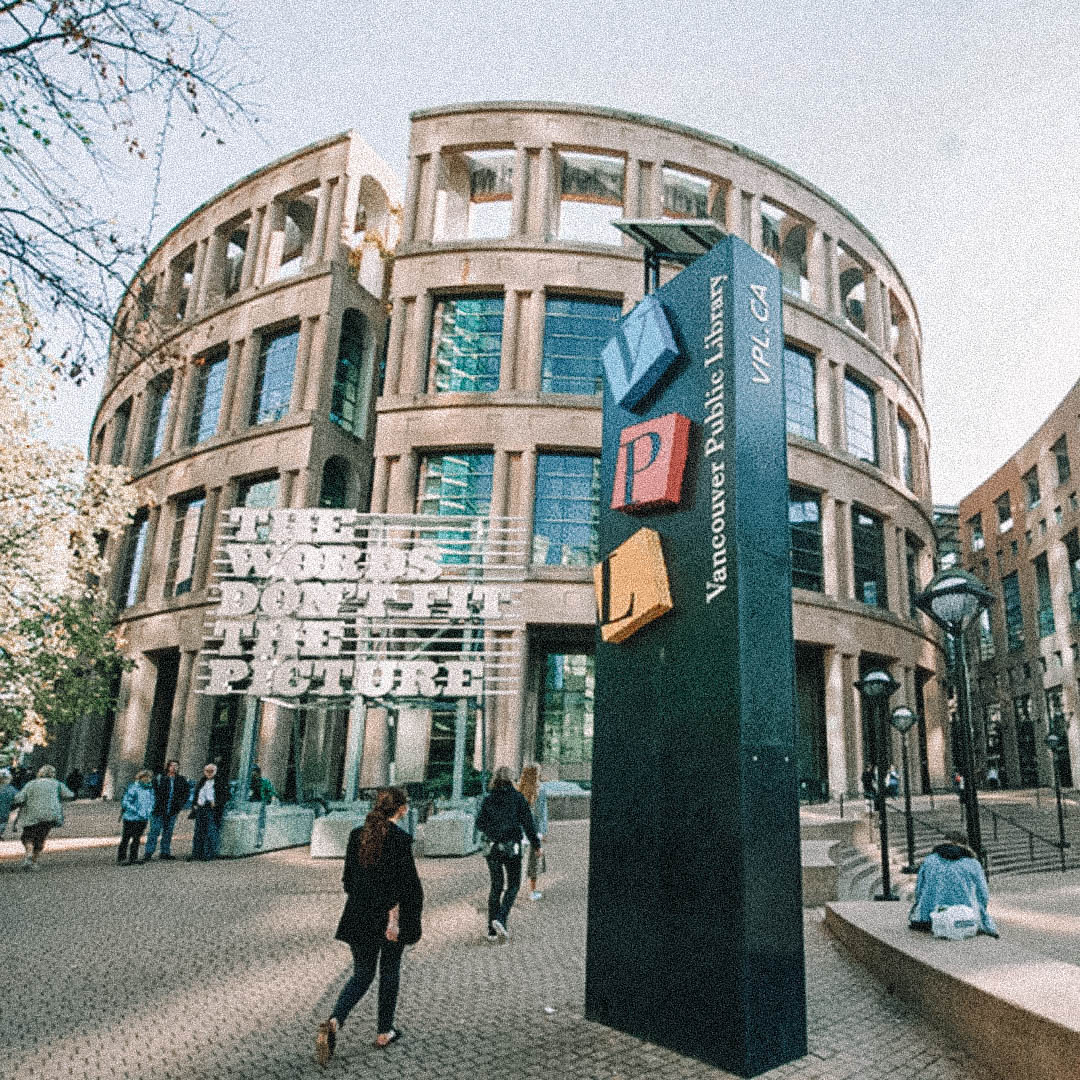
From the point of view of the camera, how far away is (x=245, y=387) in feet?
99.3

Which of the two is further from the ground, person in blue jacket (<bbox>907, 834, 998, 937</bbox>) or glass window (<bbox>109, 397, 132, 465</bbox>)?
glass window (<bbox>109, 397, 132, 465</bbox>)

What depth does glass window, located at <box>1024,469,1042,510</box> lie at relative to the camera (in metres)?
48.8

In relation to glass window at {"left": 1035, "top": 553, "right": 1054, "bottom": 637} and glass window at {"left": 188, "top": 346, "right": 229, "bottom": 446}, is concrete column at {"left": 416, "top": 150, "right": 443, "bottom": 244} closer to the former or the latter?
glass window at {"left": 188, "top": 346, "right": 229, "bottom": 446}

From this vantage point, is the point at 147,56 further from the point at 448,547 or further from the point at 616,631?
the point at 448,547

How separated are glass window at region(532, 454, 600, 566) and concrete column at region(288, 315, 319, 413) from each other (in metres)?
9.06

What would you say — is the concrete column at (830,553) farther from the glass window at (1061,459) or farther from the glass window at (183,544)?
the glass window at (1061,459)

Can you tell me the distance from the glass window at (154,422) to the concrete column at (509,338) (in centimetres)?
1657

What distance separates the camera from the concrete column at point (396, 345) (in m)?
27.3

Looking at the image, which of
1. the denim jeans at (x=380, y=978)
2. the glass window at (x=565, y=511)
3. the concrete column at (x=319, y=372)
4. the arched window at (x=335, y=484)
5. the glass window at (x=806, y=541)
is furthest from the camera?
the arched window at (x=335, y=484)

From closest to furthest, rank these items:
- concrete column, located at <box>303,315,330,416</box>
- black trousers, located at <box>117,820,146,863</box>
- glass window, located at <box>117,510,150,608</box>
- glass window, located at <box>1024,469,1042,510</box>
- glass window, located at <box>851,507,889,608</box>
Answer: black trousers, located at <box>117,820,146,863</box>
concrete column, located at <box>303,315,330,416</box>
glass window, located at <box>851,507,889,608</box>
glass window, located at <box>117,510,150,608</box>
glass window, located at <box>1024,469,1042,510</box>

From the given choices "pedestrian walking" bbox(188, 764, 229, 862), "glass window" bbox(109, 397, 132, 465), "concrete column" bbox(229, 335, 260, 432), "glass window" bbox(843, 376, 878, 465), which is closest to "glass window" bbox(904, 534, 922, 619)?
"glass window" bbox(843, 376, 878, 465)

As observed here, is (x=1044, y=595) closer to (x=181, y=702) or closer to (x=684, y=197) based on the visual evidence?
(x=684, y=197)

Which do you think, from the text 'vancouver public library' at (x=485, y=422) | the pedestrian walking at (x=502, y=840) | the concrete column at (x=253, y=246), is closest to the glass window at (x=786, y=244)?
the text 'vancouver public library' at (x=485, y=422)

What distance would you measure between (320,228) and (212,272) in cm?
662
